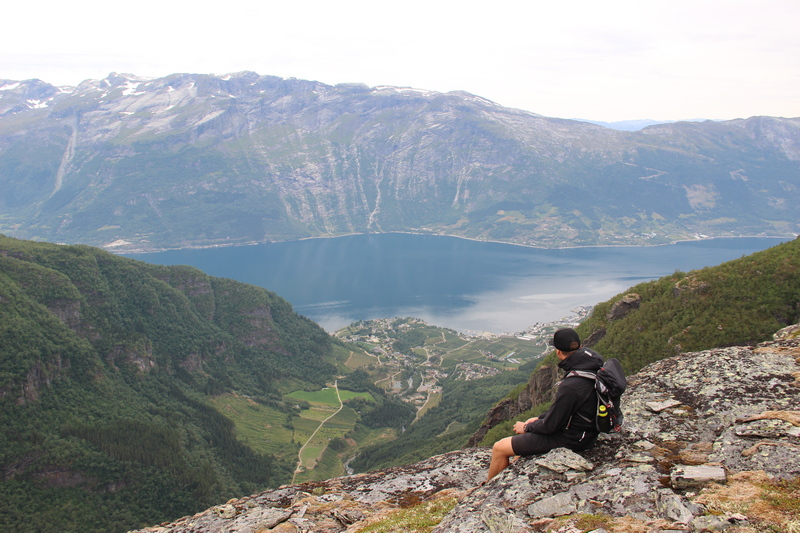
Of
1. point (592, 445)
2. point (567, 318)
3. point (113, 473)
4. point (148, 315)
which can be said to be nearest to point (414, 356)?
point (567, 318)

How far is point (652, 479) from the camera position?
10828 millimetres

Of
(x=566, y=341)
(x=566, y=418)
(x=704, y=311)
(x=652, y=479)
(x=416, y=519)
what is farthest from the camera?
(x=704, y=311)

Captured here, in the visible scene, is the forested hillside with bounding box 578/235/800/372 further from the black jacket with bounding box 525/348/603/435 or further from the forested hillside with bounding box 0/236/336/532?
the forested hillside with bounding box 0/236/336/532

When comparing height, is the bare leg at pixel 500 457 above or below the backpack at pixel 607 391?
below

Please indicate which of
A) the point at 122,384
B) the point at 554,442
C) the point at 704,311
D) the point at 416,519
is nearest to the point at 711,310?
the point at 704,311

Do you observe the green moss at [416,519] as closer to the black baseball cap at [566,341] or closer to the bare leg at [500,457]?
the bare leg at [500,457]

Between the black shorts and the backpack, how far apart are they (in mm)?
615

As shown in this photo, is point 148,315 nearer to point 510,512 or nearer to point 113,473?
point 113,473

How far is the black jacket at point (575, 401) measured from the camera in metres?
11.0

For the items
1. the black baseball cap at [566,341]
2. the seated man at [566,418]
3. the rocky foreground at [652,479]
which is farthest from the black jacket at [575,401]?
the rocky foreground at [652,479]

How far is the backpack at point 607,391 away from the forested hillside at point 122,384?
241 ft

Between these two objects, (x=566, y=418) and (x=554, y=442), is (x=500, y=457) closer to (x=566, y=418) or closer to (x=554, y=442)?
(x=554, y=442)

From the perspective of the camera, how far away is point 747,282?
25.3m

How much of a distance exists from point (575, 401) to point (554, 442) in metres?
1.66
